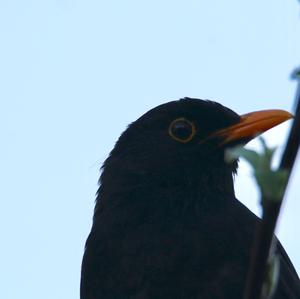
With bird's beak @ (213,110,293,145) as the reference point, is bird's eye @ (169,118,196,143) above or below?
above

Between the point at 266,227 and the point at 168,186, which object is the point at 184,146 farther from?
the point at 266,227

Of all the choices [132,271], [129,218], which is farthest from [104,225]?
[132,271]

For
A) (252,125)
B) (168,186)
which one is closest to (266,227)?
(252,125)

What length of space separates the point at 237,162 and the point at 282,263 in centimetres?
123

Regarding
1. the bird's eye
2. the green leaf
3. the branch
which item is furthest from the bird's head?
the branch

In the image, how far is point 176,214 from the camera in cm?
468

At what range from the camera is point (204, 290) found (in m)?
3.87

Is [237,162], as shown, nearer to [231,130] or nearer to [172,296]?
[231,130]

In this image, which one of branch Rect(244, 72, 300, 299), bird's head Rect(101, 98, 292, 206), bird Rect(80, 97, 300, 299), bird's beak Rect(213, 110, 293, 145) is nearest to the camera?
branch Rect(244, 72, 300, 299)

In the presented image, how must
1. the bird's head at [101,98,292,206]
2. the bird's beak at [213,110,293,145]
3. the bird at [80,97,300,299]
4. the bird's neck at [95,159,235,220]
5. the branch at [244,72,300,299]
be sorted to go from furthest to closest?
the bird's head at [101,98,292,206] → the bird's neck at [95,159,235,220] → the bird's beak at [213,110,293,145] → the bird at [80,97,300,299] → the branch at [244,72,300,299]

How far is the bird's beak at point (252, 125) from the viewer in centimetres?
451

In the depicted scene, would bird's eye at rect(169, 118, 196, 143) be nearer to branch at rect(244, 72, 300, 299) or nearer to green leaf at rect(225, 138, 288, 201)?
green leaf at rect(225, 138, 288, 201)

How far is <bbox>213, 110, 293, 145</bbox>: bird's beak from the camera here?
4.51 m

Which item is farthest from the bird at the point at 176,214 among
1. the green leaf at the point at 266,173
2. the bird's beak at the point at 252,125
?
the green leaf at the point at 266,173
